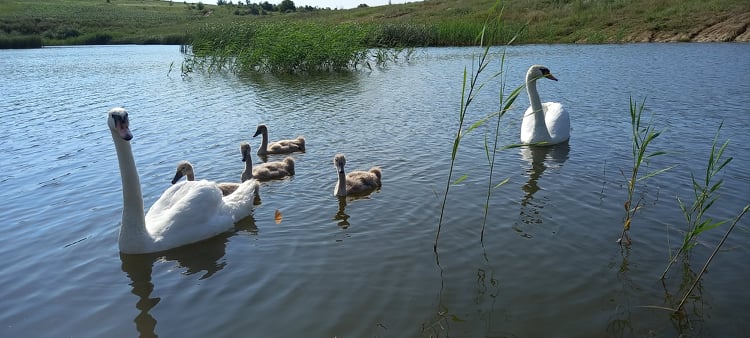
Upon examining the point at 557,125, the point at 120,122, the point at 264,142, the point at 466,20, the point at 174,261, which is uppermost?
the point at 466,20

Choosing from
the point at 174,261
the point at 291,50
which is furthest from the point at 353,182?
the point at 291,50

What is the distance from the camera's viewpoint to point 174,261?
20.2 ft

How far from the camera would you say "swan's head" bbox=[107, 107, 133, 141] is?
226 inches

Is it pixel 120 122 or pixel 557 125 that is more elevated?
pixel 120 122

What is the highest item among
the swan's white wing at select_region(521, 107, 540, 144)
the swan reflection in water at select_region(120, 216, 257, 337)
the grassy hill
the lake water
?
the grassy hill

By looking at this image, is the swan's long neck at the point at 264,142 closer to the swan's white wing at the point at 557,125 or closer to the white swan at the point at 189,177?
the white swan at the point at 189,177

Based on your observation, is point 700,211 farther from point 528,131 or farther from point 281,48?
point 281,48

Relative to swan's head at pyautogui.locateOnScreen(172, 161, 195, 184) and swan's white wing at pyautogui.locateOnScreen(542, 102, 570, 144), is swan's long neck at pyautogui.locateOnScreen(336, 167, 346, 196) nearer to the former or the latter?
swan's head at pyautogui.locateOnScreen(172, 161, 195, 184)

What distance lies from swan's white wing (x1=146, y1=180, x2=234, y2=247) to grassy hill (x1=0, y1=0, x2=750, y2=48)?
569 centimetres

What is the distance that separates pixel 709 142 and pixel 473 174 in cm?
436

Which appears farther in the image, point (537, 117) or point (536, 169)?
point (537, 117)

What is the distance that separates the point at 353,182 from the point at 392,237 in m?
1.84

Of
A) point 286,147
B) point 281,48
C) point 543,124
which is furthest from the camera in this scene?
point 281,48

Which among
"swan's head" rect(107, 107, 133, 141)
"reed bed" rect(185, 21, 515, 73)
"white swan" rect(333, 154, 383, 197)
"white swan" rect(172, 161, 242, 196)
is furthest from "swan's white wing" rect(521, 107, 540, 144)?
"reed bed" rect(185, 21, 515, 73)
